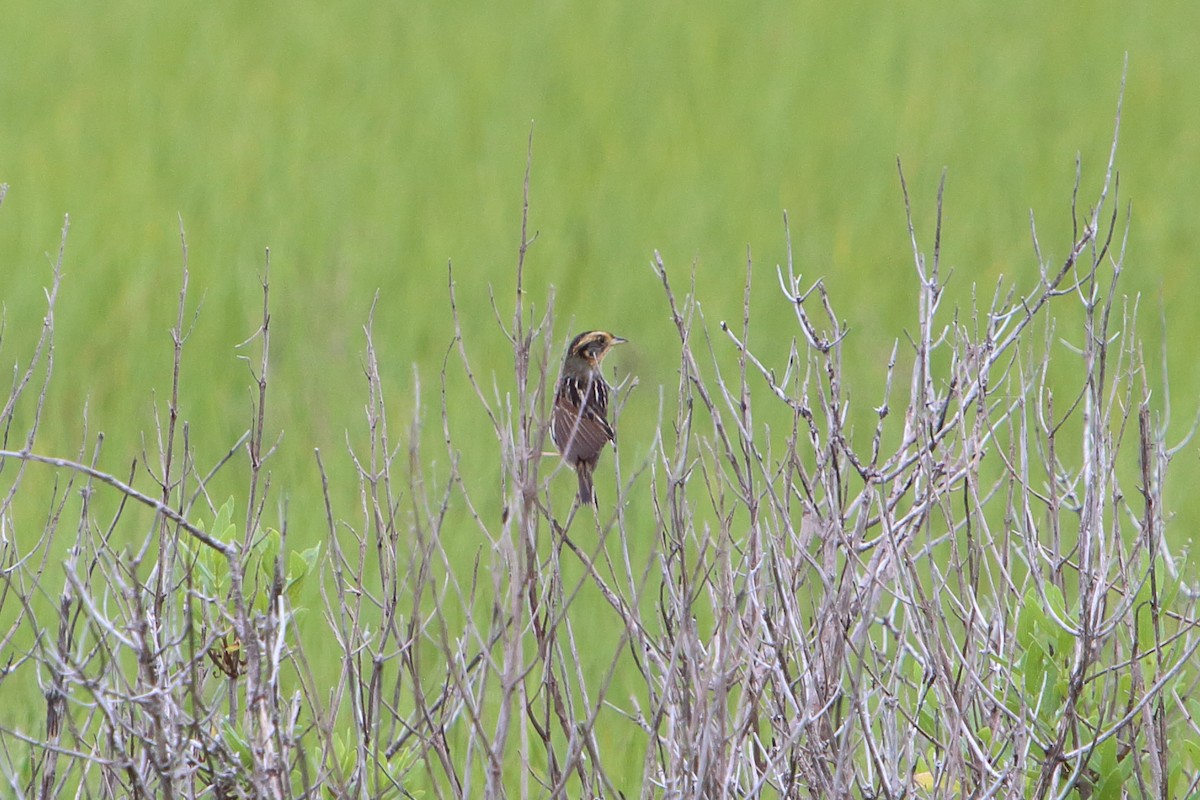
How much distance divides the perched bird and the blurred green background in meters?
0.45

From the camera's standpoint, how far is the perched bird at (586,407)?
4887mm

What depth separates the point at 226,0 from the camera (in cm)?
1617

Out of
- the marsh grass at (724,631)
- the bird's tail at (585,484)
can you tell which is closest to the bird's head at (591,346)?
the bird's tail at (585,484)

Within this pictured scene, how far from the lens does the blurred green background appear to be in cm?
829

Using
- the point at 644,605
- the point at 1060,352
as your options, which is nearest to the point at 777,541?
the point at 644,605

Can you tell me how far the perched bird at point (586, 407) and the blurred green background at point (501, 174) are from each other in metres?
0.45

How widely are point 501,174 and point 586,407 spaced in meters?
6.74

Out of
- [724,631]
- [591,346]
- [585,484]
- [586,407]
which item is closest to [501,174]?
[591,346]

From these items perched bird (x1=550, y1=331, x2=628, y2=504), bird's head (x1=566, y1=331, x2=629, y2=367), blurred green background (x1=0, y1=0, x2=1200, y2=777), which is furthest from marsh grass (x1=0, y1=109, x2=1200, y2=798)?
blurred green background (x1=0, y1=0, x2=1200, y2=777)

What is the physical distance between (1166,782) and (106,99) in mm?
11527

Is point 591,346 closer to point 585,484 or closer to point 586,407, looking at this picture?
point 586,407

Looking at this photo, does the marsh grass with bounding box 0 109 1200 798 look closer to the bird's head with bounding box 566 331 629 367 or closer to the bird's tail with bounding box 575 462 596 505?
the bird's tail with bounding box 575 462 596 505

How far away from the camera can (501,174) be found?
1159 cm

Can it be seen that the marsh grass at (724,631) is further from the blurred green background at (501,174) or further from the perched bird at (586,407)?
the blurred green background at (501,174)
